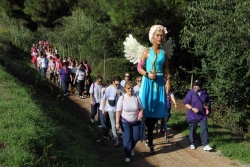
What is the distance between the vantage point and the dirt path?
7434 millimetres

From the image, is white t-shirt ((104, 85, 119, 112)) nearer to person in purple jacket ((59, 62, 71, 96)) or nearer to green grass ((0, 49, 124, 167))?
green grass ((0, 49, 124, 167))

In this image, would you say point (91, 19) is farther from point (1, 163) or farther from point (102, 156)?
point (1, 163)

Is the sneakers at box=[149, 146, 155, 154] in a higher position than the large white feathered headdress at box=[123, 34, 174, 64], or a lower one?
lower

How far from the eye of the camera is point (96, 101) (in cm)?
1076

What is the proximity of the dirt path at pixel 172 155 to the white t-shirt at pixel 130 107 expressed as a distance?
985 millimetres

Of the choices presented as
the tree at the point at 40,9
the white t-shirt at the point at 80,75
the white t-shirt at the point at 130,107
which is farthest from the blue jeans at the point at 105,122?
the tree at the point at 40,9

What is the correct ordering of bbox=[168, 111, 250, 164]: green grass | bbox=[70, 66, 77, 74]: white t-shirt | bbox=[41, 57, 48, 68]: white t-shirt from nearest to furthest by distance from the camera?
bbox=[168, 111, 250, 164]: green grass, bbox=[70, 66, 77, 74]: white t-shirt, bbox=[41, 57, 48, 68]: white t-shirt

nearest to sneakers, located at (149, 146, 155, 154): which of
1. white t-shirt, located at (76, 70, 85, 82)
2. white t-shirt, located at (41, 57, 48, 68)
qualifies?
white t-shirt, located at (76, 70, 85, 82)

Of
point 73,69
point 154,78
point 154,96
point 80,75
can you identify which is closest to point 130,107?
point 154,96

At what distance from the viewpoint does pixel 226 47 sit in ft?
35.5

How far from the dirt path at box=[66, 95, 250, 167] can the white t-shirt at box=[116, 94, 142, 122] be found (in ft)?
3.23

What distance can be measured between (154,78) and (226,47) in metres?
4.44

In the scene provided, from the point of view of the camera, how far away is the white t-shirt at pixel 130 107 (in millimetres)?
7086

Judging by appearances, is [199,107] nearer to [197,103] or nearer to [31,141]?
[197,103]
